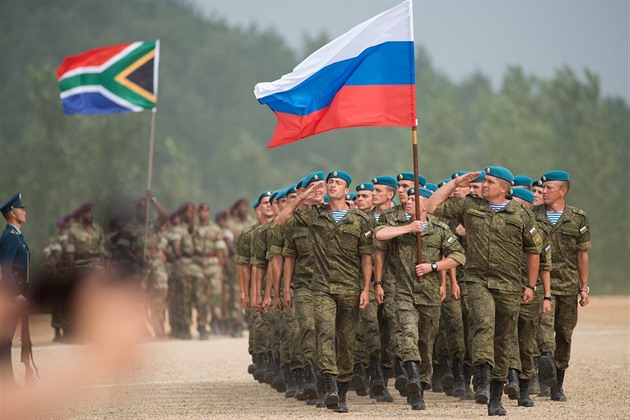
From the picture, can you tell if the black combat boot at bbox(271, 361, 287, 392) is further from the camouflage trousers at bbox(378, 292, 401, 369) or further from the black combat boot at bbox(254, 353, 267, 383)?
the camouflage trousers at bbox(378, 292, 401, 369)

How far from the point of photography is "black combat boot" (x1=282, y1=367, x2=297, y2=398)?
580 inches

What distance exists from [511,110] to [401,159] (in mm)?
14210

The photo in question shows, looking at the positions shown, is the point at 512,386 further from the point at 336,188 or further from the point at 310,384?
the point at 336,188

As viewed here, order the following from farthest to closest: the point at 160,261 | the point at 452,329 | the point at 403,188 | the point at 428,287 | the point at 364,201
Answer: the point at 160,261 < the point at 364,201 < the point at 452,329 < the point at 403,188 < the point at 428,287

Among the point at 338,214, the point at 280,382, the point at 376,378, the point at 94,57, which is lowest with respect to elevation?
the point at 280,382

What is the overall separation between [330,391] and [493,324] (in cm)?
168

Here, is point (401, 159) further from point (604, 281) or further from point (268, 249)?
point (268, 249)

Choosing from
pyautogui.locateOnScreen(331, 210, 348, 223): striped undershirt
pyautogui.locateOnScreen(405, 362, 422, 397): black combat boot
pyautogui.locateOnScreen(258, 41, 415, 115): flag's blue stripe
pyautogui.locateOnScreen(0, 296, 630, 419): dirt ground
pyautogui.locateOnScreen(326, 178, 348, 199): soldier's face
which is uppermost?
pyautogui.locateOnScreen(258, 41, 415, 115): flag's blue stripe

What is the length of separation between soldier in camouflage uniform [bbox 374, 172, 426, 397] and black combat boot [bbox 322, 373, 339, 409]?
0.70 metres

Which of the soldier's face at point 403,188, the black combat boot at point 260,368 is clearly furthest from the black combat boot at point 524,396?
the black combat boot at point 260,368

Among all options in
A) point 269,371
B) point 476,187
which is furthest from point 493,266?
point 269,371

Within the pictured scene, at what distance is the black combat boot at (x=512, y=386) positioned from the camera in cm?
1291

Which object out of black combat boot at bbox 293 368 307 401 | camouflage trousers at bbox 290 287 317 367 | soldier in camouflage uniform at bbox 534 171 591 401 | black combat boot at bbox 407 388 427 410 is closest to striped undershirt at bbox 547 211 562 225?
soldier in camouflage uniform at bbox 534 171 591 401

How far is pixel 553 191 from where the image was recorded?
14.2 metres
